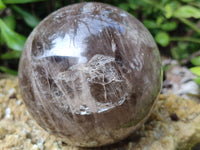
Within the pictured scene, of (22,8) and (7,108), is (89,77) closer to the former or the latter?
(7,108)

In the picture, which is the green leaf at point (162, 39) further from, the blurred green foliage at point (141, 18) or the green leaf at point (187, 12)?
the green leaf at point (187, 12)

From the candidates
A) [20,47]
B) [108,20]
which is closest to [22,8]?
[20,47]

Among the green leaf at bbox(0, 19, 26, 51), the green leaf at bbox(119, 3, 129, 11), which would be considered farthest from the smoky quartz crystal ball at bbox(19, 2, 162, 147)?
the green leaf at bbox(119, 3, 129, 11)

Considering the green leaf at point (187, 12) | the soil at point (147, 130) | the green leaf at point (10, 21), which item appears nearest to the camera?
the soil at point (147, 130)

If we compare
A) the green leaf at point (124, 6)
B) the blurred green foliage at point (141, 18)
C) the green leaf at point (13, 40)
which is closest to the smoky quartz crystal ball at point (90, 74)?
the green leaf at point (13, 40)

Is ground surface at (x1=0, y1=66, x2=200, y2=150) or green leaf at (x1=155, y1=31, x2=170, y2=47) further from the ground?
green leaf at (x1=155, y1=31, x2=170, y2=47)

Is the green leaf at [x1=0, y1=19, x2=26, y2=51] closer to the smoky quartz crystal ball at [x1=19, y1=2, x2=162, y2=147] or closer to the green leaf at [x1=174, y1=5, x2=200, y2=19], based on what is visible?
the smoky quartz crystal ball at [x1=19, y1=2, x2=162, y2=147]
